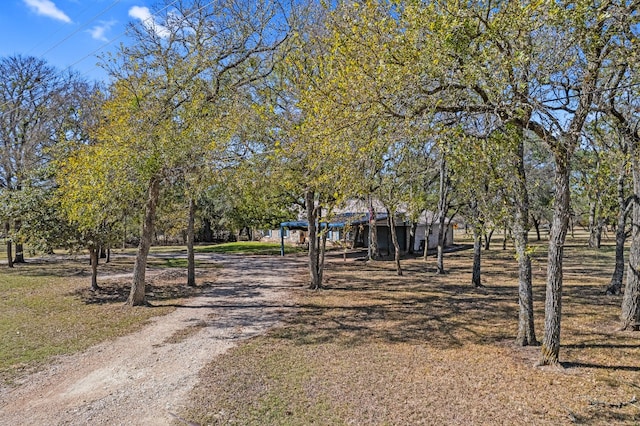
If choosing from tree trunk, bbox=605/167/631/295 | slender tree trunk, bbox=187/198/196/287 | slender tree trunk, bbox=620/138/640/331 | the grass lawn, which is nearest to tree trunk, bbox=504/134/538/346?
slender tree trunk, bbox=620/138/640/331

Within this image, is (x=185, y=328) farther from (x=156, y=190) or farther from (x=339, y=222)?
(x=339, y=222)

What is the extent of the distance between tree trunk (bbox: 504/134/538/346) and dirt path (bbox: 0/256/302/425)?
18.0 ft

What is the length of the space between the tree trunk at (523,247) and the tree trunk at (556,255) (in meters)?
0.44

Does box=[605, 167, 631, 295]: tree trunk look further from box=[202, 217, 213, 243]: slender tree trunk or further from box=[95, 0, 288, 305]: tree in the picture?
box=[202, 217, 213, 243]: slender tree trunk

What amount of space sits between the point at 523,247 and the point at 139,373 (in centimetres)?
673

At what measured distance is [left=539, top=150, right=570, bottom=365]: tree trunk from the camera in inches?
240

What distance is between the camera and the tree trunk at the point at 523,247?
6891 millimetres

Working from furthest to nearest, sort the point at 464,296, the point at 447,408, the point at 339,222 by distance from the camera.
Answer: the point at 339,222 → the point at 464,296 → the point at 447,408

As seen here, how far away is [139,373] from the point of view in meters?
6.75

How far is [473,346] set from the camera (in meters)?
7.81

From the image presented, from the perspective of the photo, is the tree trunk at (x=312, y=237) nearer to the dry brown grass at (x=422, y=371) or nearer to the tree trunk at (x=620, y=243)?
the dry brown grass at (x=422, y=371)

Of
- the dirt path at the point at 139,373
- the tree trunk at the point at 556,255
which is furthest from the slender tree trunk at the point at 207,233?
the tree trunk at the point at 556,255

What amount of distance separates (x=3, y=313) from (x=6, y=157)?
37.8ft

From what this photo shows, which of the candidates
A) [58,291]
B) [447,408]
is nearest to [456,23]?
[447,408]
